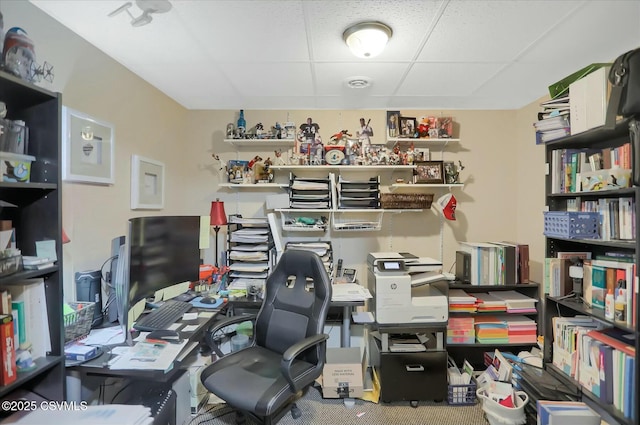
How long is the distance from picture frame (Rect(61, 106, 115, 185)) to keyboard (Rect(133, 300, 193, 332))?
88 centimetres

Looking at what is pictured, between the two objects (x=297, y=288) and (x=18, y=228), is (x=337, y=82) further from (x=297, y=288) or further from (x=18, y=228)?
(x=18, y=228)

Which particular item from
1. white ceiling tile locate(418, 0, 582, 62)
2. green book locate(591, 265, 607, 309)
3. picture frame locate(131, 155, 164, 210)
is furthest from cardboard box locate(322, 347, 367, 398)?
white ceiling tile locate(418, 0, 582, 62)

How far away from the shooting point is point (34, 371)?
1.16 metres

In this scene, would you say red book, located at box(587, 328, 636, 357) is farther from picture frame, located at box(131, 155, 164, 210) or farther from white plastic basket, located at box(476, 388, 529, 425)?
picture frame, located at box(131, 155, 164, 210)

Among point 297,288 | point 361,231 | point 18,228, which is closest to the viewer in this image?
point 18,228

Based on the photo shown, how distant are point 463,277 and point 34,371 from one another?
273 centimetres

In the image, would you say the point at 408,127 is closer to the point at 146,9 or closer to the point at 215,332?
the point at 146,9

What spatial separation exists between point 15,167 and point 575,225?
2.70 m

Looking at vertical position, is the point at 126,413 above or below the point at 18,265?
below

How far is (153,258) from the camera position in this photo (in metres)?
1.90

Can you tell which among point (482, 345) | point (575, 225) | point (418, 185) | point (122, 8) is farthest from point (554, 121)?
point (122, 8)

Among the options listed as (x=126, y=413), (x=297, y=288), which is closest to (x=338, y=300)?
(x=297, y=288)

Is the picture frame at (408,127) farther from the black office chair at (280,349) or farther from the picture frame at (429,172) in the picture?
the black office chair at (280,349)

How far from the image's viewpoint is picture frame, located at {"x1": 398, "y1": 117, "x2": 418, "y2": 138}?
283 cm
